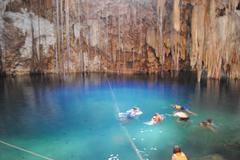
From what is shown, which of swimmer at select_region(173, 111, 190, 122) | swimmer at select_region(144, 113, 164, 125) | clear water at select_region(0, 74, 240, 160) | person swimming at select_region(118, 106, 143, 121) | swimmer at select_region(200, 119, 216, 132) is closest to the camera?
clear water at select_region(0, 74, 240, 160)

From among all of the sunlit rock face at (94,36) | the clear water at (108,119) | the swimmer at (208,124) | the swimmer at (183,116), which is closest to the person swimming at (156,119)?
the clear water at (108,119)

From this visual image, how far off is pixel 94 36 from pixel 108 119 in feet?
46.6

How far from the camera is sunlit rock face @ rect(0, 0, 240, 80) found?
24.5 m

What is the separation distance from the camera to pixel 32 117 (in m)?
13.5

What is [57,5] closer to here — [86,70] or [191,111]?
[86,70]

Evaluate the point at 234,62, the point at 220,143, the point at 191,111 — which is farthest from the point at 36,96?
the point at 234,62

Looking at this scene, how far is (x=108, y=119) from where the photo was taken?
13.1m

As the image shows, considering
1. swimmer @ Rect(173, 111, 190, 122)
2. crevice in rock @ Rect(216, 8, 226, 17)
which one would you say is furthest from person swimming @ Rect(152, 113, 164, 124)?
crevice in rock @ Rect(216, 8, 226, 17)

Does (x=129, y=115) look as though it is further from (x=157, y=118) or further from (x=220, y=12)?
(x=220, y=12)

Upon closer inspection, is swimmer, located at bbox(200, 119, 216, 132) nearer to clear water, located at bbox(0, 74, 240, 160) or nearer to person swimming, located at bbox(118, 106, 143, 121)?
clear water, located at bbox(0, 74, 240, 160)

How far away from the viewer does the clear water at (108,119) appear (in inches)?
384

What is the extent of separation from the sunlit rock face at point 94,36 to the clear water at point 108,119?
413 centimetres

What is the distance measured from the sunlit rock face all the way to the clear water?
13.6 feet

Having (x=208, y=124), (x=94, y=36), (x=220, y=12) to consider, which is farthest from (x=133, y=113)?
(x=94, y=36)
